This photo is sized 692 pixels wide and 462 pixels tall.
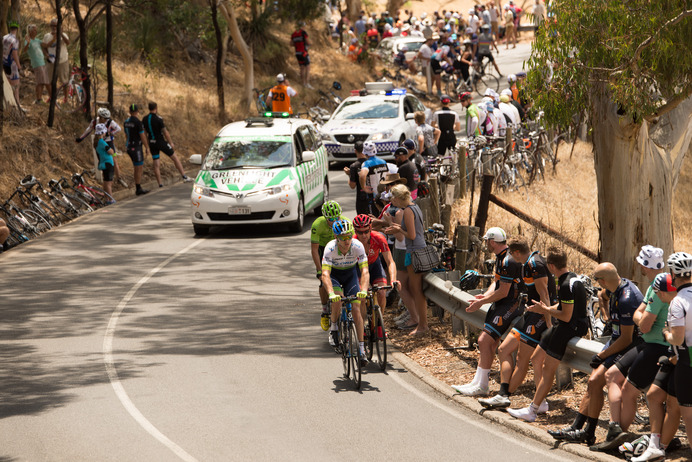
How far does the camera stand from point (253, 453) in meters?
8.42

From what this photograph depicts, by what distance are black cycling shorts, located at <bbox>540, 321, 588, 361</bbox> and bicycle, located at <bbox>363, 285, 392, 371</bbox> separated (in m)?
2.21

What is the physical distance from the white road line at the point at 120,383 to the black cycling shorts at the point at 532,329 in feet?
11.0

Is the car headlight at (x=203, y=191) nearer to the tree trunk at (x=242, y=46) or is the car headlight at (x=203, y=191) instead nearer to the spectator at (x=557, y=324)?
the spectator at (x=557, y=324)

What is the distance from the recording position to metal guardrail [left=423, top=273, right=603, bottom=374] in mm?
9031

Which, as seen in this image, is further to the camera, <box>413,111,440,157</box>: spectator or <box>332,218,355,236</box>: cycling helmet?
<box>413,111,440,157</box>: spectator

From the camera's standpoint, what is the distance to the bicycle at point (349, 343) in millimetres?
10289

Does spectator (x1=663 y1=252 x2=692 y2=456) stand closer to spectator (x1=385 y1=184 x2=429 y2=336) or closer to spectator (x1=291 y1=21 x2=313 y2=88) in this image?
spectator (x1=385 y1=184 x2=429 y2=336)

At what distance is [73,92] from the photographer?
2767 centimetres

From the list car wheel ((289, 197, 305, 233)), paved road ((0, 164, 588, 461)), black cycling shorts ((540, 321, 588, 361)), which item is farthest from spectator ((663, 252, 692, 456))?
car wheel ((289, 197, 305, 233))

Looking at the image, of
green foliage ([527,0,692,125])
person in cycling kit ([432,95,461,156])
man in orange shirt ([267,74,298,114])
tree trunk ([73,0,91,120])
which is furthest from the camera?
man in orange shirt ([267,74,298,114])

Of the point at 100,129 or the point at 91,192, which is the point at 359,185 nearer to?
the point at 100,129

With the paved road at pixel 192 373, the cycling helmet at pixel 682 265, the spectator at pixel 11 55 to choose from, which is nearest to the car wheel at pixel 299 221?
the paved road at pixel 192 373

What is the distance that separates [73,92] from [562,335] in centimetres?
2160

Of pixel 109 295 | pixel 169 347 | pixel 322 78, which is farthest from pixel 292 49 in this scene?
pixel 169 347
